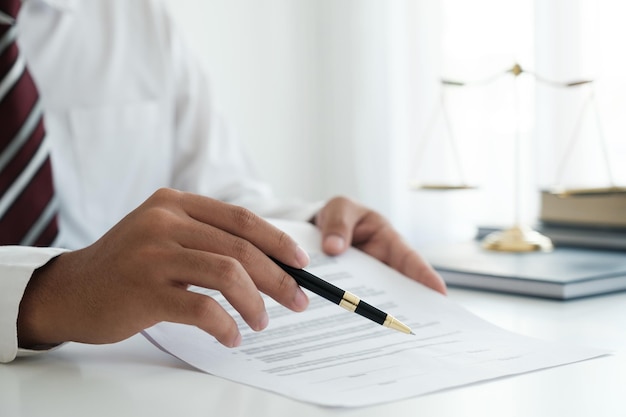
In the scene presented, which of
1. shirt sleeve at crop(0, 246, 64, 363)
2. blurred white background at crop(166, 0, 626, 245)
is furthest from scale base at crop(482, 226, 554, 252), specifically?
blurred white background at crop(166, 0, 626, 245)

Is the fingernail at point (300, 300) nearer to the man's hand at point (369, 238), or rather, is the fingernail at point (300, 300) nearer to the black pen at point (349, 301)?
the black pen at point (349, 301)

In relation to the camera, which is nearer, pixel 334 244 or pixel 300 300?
pixel 300 300

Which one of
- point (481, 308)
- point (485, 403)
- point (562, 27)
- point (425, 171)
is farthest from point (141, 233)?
point (425, 171)

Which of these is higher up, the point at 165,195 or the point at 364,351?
the point at 165,195

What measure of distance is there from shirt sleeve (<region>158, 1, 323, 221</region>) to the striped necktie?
0.32m

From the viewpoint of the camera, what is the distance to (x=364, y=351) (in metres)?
0.76

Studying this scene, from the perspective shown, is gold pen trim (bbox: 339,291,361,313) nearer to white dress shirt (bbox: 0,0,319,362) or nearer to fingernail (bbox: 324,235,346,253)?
fingernail (bbox: 324,235,346,253)

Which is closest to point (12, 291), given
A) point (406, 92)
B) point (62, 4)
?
point (62, 4)

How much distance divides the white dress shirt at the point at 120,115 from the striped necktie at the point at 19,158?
0.10 meters

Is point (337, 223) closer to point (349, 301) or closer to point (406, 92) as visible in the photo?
point (349, 301)

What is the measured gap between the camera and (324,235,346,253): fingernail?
1017 millimetres

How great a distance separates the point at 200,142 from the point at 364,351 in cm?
92

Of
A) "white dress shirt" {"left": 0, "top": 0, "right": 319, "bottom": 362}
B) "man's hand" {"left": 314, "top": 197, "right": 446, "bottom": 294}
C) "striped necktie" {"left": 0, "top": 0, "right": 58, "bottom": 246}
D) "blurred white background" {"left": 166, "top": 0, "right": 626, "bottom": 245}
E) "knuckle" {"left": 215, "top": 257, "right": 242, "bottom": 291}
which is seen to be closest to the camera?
"knuckle" {"left": 215, "top": 257, "right": 242, "bottom": 291}

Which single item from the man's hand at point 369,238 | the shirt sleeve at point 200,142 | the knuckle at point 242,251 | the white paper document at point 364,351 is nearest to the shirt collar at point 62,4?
the shirt sleeve at point 200,142
